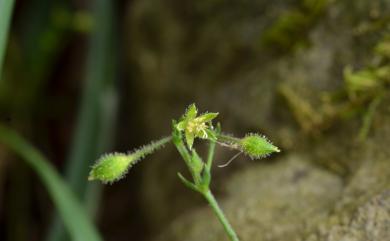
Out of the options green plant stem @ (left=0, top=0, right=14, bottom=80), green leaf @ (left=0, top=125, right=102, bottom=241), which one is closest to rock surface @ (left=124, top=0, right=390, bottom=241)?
green leaf @ (left=0, top=125, right=102, bottom=241)

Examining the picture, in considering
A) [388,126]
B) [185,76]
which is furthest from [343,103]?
[185,76]

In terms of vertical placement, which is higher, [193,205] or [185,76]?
[185,76]

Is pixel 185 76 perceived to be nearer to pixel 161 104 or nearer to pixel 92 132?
pixel 161 104

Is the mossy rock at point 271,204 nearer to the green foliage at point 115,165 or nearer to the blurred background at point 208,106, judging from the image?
the blurred background at point 208,106

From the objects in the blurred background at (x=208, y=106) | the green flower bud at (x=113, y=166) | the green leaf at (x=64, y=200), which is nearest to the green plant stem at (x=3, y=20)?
the blurred background at (x=208, y=106)

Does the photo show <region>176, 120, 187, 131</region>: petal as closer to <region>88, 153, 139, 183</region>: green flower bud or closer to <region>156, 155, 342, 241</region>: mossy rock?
<region>88, 153, 139, 183</region>: green flower bud

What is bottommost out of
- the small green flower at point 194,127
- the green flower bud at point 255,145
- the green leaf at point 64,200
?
the green flower bud at point 255,145
